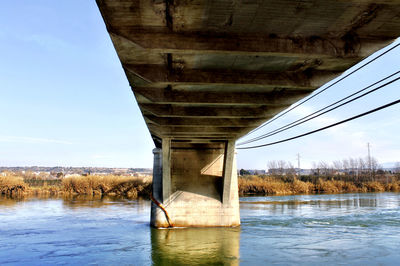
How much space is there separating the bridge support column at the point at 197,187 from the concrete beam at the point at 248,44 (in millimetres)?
10763

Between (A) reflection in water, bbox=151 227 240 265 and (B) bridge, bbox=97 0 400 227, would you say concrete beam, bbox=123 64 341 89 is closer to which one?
(B) bridge, bbox=97 0 400 227

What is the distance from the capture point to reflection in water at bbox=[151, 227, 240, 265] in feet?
38.3

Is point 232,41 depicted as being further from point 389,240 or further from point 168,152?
point 389,240

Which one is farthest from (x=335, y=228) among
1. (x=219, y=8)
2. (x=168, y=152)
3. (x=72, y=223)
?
(x=219, y=8)

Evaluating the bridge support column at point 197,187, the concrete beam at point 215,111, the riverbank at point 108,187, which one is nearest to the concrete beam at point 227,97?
the concrete beam at point 215,111

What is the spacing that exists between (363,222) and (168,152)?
11.9 meters

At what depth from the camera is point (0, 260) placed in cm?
1155

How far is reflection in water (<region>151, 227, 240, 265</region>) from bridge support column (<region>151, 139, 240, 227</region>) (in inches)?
24.0

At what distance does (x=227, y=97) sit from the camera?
938cm

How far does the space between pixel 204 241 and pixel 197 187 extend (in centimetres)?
382

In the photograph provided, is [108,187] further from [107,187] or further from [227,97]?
[227,97]

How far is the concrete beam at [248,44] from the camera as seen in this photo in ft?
18.8

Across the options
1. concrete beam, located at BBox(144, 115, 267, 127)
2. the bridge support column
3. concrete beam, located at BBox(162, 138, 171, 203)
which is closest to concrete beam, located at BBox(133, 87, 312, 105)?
concrete beam, located at BBox(144, 115, 267, 127)

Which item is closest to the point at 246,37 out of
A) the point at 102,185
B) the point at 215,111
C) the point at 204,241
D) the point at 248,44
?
the point at 248,44
